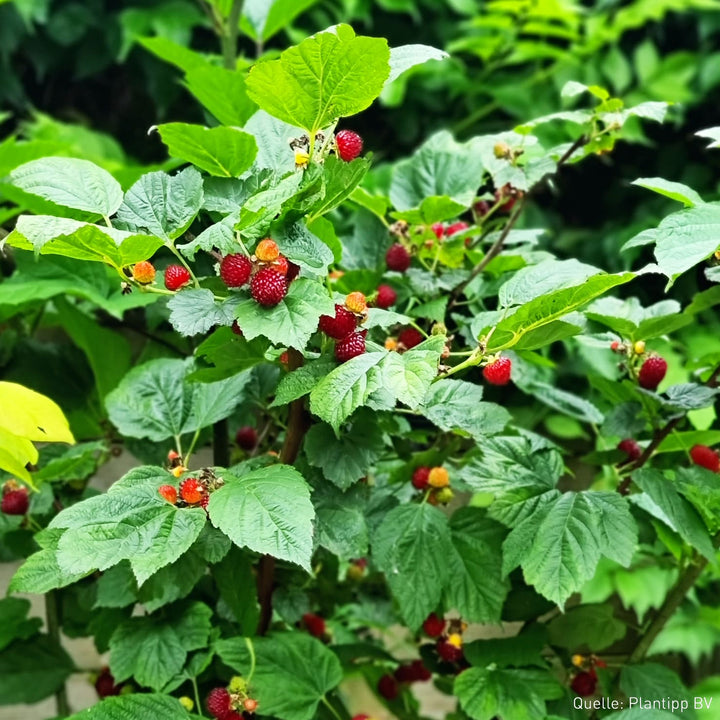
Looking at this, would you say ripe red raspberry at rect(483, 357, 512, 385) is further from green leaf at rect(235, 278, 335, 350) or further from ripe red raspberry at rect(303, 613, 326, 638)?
ripe red raspberry at rect(303, 613, 326, 638)

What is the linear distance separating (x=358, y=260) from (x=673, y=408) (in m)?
0.30

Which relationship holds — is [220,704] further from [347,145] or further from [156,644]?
[347,145]

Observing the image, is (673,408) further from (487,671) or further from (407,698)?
(407,698)

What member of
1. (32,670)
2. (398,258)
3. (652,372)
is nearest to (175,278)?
(398,258)

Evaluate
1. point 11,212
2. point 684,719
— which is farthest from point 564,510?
point 11,212

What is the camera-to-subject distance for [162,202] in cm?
59

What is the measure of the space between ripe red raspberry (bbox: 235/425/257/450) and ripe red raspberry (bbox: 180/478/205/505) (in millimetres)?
220

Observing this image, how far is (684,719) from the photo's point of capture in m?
0.77

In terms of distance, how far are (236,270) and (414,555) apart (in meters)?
0.28

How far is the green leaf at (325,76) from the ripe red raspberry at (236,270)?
95mm

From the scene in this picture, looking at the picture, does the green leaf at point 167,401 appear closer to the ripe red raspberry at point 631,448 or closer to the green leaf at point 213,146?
the green leaf at point 213,146

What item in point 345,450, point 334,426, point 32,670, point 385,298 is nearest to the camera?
point 334,426

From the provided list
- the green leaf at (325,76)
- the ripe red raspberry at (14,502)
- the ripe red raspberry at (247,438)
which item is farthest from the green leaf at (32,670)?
the green leaf at (325,76)

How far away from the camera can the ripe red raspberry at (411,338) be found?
71cm
